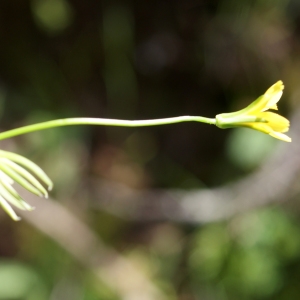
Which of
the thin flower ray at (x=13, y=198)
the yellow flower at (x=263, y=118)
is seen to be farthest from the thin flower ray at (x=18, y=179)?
the yellow flower at (x=263, y=118)

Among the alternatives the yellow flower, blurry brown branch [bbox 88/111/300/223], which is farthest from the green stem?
blurry brown branch [bbox 88/111/300/223]

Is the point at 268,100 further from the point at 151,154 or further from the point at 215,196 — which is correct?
the point at 151,154

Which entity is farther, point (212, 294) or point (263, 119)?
→ point (212, 294)

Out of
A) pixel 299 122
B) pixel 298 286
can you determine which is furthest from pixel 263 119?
pixel 298 286

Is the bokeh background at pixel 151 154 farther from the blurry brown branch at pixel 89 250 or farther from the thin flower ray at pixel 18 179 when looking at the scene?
the thin flower ray at pixel 18 179

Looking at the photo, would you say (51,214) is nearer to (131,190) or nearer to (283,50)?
(131,190)

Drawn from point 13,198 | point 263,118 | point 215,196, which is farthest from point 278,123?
point 215,196
